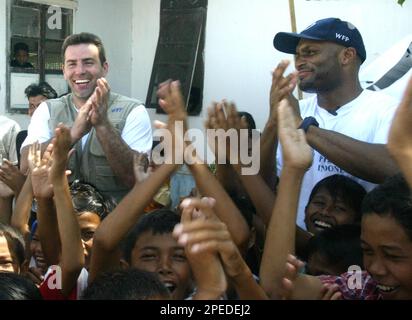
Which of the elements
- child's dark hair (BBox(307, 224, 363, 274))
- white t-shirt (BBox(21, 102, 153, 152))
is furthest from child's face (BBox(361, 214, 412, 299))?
white t-shirt (BBox(21, 102, 153, 152))

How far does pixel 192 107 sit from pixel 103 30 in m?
1.40

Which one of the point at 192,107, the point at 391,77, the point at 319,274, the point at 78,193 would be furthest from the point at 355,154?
the point at 192,107

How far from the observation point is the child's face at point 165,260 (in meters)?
2.23

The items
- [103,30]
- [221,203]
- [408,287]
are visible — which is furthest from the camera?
[103,30]

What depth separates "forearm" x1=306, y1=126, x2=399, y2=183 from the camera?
255 centimetres

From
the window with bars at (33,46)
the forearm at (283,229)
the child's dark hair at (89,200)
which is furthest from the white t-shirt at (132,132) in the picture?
the window with bars at (33,46)

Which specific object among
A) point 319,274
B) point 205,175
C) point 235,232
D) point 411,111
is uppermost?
point 411,111

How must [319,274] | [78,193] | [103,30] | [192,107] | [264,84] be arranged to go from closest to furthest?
[319,274]
[78,193]
[264,84]
[192,107]
[103,30]

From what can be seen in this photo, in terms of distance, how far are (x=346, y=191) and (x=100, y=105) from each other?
3.53ft

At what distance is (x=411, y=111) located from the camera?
5.24 feet

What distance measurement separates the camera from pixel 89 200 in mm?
2914

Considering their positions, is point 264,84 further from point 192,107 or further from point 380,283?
point 380,283

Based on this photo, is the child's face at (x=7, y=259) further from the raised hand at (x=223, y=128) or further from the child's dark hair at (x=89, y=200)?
the raised hand at (x=223, y=128)
